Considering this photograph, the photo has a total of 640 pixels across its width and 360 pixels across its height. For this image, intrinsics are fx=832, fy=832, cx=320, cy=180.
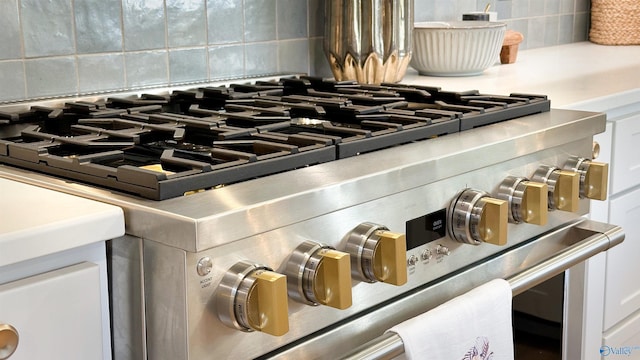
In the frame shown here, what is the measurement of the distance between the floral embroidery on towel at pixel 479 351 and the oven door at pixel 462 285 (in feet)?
0.26

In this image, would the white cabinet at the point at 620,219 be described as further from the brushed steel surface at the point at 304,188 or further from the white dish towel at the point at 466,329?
the white dish towel at the point at 466,329

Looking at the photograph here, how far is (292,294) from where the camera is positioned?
36.2 inches

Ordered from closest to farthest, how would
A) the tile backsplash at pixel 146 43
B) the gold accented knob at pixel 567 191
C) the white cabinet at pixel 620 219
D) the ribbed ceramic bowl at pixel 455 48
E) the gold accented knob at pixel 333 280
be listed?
the gold accented knob at pixel 333 280 → the gold accented knob at pixel 567 191 → the tile backsplash at pixel 146 43 → the white cabinet at pixel 620 219 → the ribbed ceramic bowl at pixel 455 48

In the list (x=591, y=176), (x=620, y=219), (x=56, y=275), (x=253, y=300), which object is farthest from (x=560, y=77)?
(x=56, y=275)

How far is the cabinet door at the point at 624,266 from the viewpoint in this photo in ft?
5.97

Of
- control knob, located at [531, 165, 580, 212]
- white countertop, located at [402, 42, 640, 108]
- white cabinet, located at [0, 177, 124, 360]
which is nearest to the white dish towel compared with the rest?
control knob, located at [531, 165, 580, 212]

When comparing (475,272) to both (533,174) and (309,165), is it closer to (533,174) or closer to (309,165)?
(533,174)

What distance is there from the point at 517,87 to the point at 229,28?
660 mm

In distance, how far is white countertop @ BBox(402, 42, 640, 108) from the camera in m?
1.80

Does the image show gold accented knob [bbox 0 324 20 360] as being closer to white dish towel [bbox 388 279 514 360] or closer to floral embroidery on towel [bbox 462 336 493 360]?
white dish towel [bbox 388 279 514 360]

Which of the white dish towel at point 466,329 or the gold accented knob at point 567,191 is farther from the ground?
the gold accented knob at point 567,191

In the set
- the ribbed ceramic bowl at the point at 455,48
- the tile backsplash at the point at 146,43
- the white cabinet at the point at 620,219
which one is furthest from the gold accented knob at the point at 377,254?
the ribbed ceramic bowl at the point at 455,48

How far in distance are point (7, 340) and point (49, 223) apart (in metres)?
0.11

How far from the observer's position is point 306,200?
901mm
